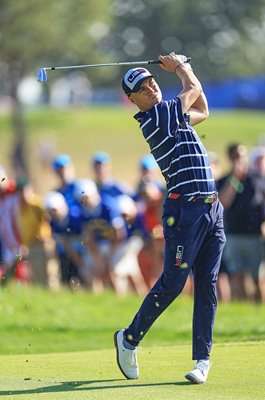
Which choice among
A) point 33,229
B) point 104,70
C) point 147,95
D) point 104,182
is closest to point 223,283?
point 104,182

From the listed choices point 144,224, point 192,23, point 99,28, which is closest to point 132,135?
point 99,28

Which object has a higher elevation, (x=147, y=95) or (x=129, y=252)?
(x=147, y=95)

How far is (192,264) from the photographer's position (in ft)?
28.7

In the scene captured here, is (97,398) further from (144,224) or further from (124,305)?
(144,224)

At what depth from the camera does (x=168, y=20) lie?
3784 inches

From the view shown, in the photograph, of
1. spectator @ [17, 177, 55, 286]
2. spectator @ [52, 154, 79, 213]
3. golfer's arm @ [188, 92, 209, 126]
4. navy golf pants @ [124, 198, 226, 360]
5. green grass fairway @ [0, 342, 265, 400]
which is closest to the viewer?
green grass fairway @ [0, 342, 265, 400]

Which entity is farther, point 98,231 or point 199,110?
point 98,231

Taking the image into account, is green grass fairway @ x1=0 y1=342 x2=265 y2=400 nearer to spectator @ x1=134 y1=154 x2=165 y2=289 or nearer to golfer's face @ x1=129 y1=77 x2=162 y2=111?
golfer's face @ x1=129 y1=77 x2=162 y2=111

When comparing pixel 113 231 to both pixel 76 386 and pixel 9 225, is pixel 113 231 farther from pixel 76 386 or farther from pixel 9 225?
pixel 76 386

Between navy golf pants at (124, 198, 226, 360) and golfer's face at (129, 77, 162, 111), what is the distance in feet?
2.32

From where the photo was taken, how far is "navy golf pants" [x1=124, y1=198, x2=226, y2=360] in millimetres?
8625

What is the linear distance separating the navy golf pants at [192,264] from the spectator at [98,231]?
7455 mm

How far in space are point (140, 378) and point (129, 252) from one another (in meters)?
8.46

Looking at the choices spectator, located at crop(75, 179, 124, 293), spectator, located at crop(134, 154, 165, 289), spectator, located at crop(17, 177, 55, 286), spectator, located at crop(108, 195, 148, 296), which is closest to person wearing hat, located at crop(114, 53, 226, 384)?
spectator, located at crop(75, 179, 124, 293)
